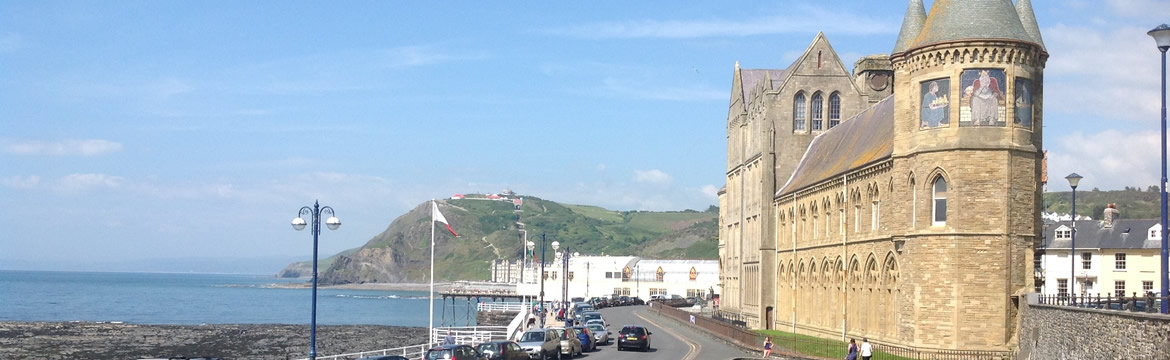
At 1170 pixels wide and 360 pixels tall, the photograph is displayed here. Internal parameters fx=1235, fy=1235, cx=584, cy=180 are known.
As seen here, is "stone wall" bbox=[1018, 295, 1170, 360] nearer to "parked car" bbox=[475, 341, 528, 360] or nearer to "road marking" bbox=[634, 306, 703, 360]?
"road marking" bbox=[634, 306, 703, 360]

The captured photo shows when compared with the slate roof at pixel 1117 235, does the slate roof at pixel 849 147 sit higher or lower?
higher

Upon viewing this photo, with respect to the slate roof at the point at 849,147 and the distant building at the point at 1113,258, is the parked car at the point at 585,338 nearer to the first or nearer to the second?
the slate roof at the point at 849,147

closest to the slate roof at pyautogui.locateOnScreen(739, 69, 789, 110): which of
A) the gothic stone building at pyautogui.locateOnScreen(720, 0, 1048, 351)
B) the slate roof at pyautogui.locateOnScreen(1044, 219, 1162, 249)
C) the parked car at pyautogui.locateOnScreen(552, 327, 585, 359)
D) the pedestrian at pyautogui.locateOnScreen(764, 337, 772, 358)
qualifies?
the slate roof at pyautogui.locateOnScreen(1044, 219, 1162, 249)

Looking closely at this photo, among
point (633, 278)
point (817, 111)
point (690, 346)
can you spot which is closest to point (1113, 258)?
point (817, 111)

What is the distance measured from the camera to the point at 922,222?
4816 centimetres

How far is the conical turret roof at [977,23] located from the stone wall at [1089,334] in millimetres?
10071

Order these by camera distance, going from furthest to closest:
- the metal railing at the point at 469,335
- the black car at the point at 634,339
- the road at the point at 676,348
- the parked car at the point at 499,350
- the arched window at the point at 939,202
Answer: the metal railing at the point at 469,335 → the black car at the point at 634,339 → the road at the point at 676,348 → the arched window at the point at 939,202 → the parked car at the point at 499,350

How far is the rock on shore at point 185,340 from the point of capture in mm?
83375

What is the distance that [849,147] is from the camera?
66.0 meters

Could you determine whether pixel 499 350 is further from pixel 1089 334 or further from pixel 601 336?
pixel 601 336

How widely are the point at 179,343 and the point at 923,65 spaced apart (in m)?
65.9

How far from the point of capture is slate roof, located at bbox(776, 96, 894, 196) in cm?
5756

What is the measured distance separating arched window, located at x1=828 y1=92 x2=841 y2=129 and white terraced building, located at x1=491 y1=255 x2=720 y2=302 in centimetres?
8919

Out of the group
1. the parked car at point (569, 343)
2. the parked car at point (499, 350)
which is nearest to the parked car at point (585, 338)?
the parked car at point (569, 343)
